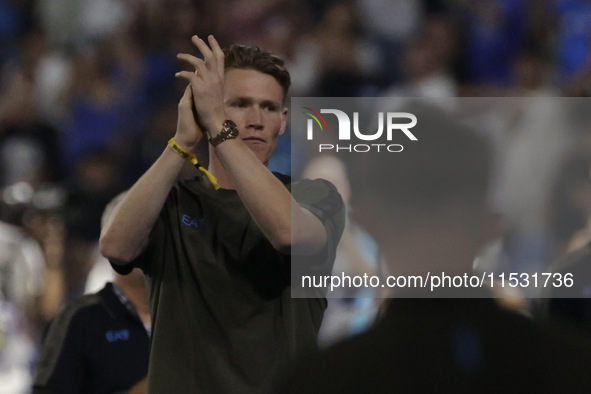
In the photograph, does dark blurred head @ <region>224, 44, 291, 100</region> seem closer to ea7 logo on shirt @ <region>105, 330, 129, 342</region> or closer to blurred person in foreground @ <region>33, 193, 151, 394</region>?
blurred person in foreground @ <region>33, 193, 151, 394</region>

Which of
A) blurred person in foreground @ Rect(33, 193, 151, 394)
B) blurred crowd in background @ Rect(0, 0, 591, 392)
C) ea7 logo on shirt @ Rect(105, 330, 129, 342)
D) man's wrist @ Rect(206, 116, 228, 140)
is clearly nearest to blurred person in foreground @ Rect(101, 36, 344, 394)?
man's wrist @ Rect(206, 116, 228, 140)

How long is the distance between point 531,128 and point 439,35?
5.67 feet

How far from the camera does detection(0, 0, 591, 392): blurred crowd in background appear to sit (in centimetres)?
618

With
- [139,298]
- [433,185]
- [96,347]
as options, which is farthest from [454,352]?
[139,298]

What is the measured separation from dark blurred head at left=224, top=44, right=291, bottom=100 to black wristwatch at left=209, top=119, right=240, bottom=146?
0.36 metres

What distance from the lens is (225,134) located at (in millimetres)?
2705

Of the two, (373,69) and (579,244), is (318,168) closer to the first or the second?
(579,244)

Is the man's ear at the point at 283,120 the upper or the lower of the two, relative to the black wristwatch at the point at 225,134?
upper

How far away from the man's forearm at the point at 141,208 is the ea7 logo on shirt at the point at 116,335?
1.32 m

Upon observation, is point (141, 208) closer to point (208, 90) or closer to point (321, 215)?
Result: point (208, 90)

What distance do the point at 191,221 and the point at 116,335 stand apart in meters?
1.29

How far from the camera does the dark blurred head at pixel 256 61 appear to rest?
3023 mm

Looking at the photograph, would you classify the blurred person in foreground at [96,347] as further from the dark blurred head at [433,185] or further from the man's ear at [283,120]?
the dark blurred head at [433,185]

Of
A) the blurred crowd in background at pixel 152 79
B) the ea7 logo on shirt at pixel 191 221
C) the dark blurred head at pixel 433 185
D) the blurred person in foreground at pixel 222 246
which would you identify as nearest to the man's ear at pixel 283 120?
the blurred person in foreground at pixel 222 246
